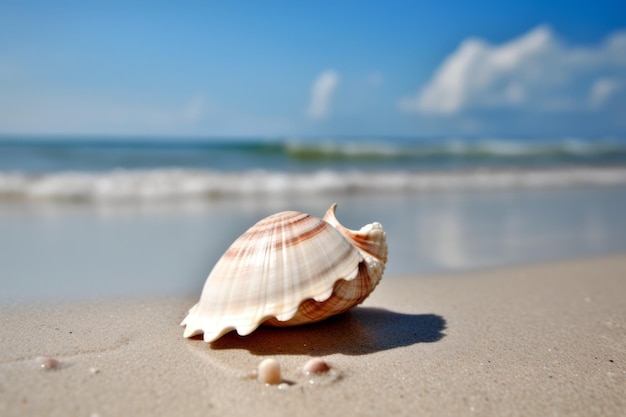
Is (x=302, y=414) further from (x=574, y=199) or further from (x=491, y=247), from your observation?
(x=574, y=199)

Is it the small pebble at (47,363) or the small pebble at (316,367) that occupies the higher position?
the small pebble at (316,367)

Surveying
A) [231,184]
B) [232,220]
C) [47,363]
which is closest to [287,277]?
[47,363]

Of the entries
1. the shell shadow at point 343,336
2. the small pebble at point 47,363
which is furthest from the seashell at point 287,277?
the small pebble at point 47,363

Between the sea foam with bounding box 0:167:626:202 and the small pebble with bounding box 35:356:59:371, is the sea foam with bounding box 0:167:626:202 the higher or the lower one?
the lower one

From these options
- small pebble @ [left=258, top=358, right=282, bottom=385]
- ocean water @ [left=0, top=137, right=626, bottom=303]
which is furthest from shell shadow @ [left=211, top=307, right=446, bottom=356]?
ocean water @ [left=0, top=137, right=626, bottom=303]

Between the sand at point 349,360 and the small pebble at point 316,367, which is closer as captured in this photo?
the sand at point 349,360

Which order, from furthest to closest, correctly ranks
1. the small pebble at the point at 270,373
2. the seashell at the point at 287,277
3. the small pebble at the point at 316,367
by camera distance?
the seashell at the point at 287,277 < the small pebble at the point at 316,367 < the small pebble at the point at 270,373

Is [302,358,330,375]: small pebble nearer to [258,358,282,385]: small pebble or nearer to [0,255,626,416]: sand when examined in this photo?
[0,255,626,416]: sand

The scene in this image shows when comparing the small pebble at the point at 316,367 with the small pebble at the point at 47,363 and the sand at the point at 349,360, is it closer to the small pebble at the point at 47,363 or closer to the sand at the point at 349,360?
the sand at the point at 349,360

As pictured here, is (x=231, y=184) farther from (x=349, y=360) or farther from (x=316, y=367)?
(x=316, y=367)
